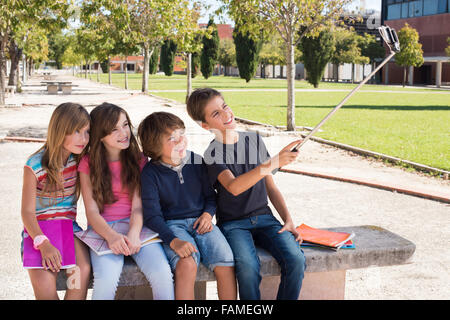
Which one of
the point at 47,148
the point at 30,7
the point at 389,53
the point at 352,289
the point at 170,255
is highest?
the point at 30,7

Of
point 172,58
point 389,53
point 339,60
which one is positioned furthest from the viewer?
point 172,58

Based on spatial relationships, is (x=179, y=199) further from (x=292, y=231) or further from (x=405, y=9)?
(x=405, y=9)

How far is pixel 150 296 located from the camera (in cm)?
307

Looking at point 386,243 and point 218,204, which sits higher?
point 218,204

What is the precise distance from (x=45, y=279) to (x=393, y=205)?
4.58 metres

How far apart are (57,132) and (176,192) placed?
0.75 m

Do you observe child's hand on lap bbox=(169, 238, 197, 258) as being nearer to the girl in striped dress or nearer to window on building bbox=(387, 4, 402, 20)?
the girl in striped dress

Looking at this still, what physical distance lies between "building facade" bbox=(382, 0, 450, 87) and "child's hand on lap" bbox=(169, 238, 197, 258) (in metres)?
46.5

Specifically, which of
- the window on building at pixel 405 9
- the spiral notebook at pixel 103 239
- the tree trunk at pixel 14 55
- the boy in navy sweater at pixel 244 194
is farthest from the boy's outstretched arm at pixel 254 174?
the window on building at pixel 405 9

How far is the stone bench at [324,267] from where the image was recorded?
274cm
